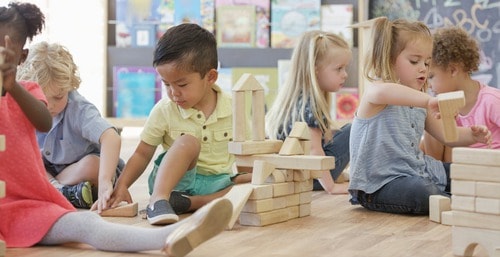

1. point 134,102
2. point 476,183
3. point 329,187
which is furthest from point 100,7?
point 476,183

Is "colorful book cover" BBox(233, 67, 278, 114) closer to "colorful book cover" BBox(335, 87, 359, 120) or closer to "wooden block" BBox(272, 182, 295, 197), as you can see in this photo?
"colorful book cover" BBox(335, 87, 359, 120)

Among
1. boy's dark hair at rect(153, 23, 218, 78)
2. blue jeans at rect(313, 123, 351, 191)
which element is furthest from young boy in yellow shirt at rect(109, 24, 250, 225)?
blue jeans at rect(313, 123, 351, 191)

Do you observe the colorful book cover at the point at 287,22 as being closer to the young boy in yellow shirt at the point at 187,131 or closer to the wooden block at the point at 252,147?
the young boy in yellow shirt at the point at 187,131

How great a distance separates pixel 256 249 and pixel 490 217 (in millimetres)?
424

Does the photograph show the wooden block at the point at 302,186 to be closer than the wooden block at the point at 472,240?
No

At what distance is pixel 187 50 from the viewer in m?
2.00

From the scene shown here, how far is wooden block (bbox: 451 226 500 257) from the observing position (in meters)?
1.47

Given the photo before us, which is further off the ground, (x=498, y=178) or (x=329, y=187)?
(x=498, y=178)

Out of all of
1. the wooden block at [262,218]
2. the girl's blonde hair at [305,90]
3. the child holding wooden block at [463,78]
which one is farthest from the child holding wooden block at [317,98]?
the wooden block at [262,218]

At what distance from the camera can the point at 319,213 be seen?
6.89ft

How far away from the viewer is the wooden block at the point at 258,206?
6.19 feet

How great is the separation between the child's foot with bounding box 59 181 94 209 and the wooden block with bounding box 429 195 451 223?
0.81m

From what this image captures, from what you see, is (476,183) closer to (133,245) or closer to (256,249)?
(256,249)

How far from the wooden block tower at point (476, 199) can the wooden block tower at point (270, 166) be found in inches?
17.8
